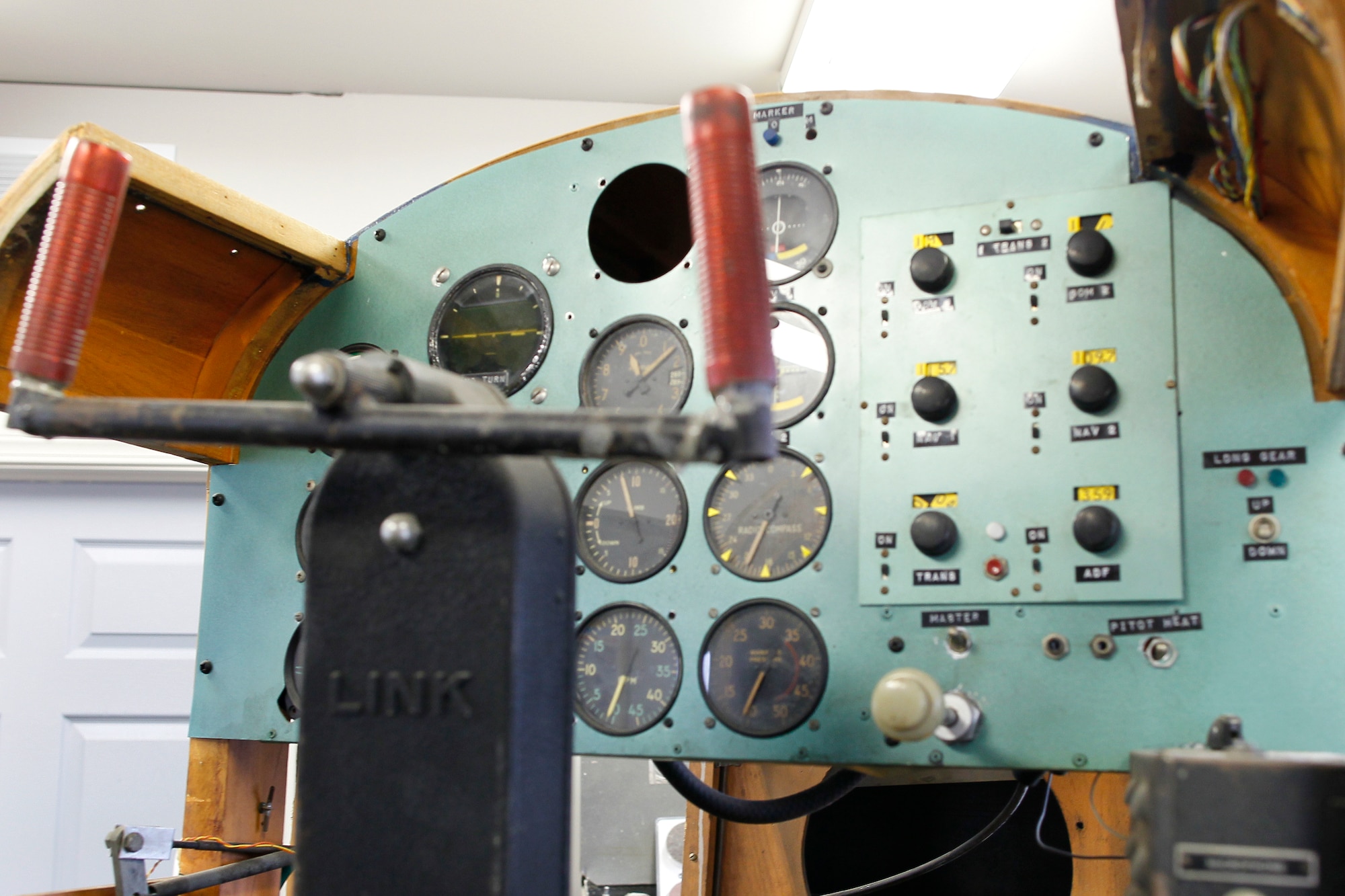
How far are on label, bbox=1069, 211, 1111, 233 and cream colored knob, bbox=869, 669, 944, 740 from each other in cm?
73

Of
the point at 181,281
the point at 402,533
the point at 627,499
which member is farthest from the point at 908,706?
the point at 181,281

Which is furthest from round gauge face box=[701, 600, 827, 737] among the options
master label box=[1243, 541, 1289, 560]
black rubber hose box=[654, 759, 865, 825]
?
master label box=[1243, 541, 1289, 560]

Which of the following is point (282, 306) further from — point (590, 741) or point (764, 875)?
point (764, 875)

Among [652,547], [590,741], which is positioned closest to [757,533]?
[652,547]

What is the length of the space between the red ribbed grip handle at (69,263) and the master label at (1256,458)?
1.40m

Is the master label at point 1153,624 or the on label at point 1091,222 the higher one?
the on label at point 1091,222

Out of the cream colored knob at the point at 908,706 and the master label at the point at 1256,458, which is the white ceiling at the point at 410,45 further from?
the cream colored knob at the point at 908,706

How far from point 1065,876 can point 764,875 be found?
2.05 ft

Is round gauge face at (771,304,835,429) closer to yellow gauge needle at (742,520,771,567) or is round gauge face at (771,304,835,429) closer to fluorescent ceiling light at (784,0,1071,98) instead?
yellow gauge needle at (742,520,771,567)

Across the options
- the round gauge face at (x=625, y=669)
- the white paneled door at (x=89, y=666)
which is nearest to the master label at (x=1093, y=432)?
the round gauge face at (x=625, y=669)

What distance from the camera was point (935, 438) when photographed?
1.69 metres

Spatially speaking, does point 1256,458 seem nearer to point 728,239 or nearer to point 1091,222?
point 1091,222

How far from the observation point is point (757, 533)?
5.90 ft

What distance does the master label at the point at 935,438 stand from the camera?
1.68 meters
